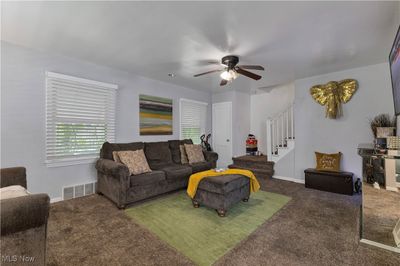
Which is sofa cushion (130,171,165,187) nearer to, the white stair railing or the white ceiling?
the white ceiling

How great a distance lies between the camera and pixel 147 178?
3078mm

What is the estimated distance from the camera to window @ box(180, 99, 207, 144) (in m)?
5.16

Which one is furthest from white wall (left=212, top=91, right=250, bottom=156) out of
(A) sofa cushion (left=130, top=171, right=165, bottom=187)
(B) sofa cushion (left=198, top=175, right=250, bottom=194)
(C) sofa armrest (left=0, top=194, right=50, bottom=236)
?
(C) sofa armrest (left=0, top=194, right=50, bottom=236)

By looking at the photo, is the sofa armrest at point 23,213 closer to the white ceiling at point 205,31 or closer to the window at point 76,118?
the white ceiling at point 205,31

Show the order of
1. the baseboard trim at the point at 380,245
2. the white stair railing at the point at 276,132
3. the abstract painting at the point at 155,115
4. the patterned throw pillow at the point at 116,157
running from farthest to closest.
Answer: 1. the white stair railing at the point at 276,132
2. the abstract painting at the point at 155,115
3. the patterned throw pillow at the point at 116,157
4. the baseboard trim at the point at 380,245

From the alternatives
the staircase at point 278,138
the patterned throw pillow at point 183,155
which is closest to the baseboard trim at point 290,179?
the staircase at point 278,138

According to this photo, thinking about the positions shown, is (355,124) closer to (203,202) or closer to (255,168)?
(255,168)

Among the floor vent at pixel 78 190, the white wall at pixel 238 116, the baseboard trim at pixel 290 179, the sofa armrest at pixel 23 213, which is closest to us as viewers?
the sofa armrest at pixel 23 213

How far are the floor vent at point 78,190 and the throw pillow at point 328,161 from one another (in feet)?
15.3

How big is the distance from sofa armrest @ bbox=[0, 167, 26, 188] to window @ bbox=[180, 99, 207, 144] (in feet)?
11.2

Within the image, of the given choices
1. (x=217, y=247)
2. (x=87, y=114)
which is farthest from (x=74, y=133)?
(x=217, y=247)

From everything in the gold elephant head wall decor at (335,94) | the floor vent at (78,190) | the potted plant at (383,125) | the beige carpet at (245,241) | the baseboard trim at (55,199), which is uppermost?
the gold elephant head wall decor at (335,94)

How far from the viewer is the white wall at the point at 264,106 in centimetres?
565

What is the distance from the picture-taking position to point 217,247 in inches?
74.9
